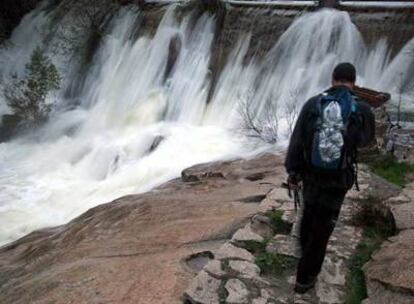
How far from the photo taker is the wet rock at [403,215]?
524cm

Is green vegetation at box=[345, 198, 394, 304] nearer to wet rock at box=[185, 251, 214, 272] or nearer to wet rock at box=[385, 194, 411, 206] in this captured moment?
wet rock at box=[385, 194, 411, 206]

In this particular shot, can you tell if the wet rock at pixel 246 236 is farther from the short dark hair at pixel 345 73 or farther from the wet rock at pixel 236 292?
the short dark hair at pixel 345 73

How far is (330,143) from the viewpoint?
384 cm

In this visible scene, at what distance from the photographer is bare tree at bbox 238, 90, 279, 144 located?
10.8 m

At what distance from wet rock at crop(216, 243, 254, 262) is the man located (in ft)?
3.14

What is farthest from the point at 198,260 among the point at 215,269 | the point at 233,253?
the point at 215,269

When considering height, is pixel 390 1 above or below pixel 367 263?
above

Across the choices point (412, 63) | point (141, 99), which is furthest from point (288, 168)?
point (141, 99)

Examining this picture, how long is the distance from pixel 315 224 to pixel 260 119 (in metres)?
7.86

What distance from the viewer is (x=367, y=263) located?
4766 millimetres

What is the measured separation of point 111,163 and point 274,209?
7.11 m

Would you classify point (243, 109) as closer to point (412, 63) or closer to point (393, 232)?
point (412, 63)

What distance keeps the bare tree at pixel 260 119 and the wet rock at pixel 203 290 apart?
6.33m

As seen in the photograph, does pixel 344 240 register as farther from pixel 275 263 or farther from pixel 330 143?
pixel 330 143
